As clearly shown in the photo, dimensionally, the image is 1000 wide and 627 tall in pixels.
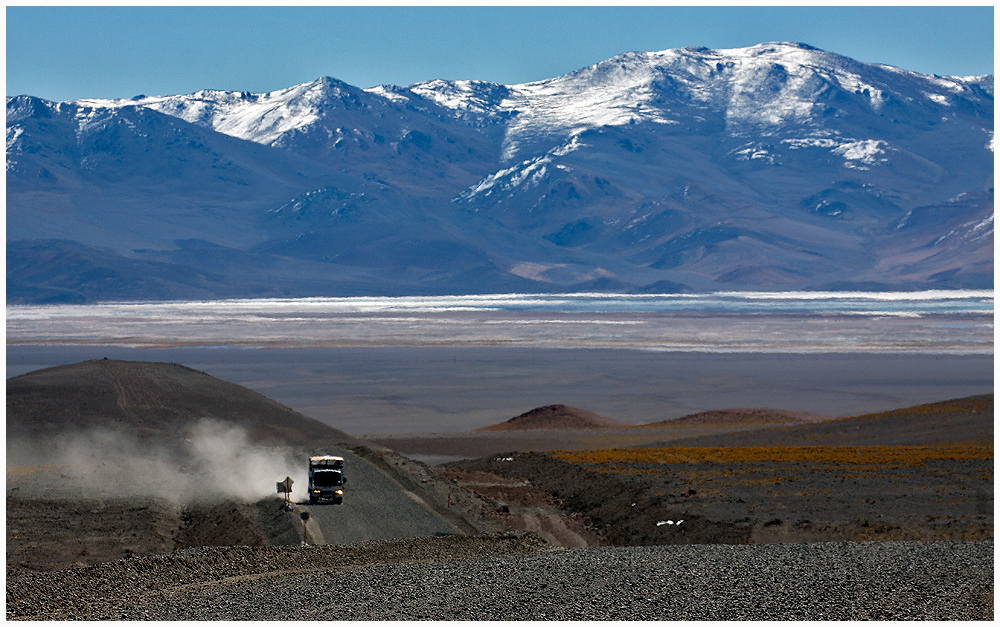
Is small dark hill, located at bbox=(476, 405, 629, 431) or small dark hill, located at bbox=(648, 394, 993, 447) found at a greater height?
small dark hill, located at bbox=(648, 394, 993, 447)

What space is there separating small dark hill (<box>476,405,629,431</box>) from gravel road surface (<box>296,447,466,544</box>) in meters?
31.2

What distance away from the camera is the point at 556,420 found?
68875 millimetres

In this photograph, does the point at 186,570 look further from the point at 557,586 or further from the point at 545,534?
the point at 545,534

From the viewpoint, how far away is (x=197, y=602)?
1694cm

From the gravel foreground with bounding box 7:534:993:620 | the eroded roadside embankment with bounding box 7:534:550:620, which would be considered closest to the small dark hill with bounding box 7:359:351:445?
the eroded roadside embankment with bounding box 7:534:550:620

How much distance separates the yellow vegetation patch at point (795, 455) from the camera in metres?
40.6

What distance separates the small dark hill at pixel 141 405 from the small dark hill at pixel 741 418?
23902mm

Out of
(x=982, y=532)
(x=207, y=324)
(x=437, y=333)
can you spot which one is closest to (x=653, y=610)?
(x=982, y=532)

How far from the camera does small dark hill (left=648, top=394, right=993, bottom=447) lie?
169 ft

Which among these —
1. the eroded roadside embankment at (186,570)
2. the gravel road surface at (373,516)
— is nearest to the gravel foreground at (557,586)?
the eroded roadside embankment at (186,570)

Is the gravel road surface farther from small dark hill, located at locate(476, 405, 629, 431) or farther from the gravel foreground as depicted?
small dark hill, located at locate(476, 405, 629, 431)

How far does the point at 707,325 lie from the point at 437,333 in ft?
141

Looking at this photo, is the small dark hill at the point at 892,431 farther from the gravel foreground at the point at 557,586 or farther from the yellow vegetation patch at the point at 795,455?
the gravel foreground at the point at 557,586

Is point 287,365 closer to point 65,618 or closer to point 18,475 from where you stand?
point 18,475
